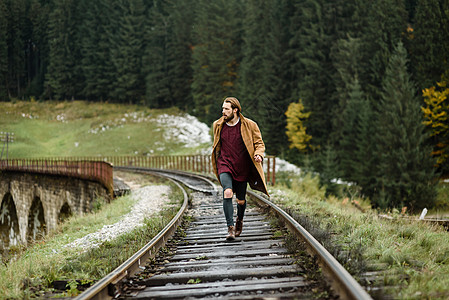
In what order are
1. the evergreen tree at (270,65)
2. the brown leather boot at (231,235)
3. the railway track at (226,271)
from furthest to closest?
the evergreen tree at (270,65) → the brown leather boot at (231,235) → the railway track at (226,271)

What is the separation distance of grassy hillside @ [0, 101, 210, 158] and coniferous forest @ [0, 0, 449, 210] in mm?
3847

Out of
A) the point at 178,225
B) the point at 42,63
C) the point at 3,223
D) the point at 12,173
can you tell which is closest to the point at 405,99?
the point at 178,225

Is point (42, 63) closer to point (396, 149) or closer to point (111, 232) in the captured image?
point (396, 149)

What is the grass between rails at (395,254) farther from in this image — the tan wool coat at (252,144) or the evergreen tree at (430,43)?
the evergreen tree at (430,43)

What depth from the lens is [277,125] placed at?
41.7 metres

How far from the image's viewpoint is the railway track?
368 cm

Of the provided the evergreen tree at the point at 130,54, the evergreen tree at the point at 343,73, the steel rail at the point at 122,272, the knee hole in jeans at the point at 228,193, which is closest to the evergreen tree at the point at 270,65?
the evergreen tree at the point at 343,73

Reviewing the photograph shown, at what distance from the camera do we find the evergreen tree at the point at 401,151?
2844 centimetres

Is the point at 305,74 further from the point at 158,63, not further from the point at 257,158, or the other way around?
the point at 257,158

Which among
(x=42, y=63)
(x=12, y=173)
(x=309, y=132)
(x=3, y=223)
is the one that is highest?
(x=42, y=63)

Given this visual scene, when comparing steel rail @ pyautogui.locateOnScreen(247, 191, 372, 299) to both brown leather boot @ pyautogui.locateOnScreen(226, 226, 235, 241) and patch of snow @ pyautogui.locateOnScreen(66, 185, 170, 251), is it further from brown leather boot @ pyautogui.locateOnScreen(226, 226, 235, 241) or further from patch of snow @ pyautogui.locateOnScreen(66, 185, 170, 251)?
patch of snow @ pyautogui.locateOnScreen(66, 185, 170, 251)

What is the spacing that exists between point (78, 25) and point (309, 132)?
210ft

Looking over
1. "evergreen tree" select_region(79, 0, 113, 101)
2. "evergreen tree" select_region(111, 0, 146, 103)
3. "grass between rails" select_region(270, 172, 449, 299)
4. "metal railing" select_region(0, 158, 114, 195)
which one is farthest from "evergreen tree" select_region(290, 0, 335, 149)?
"evergreen tree" select_region(79, 0, 113, 101)

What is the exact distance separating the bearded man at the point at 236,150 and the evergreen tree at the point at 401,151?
23637mm
